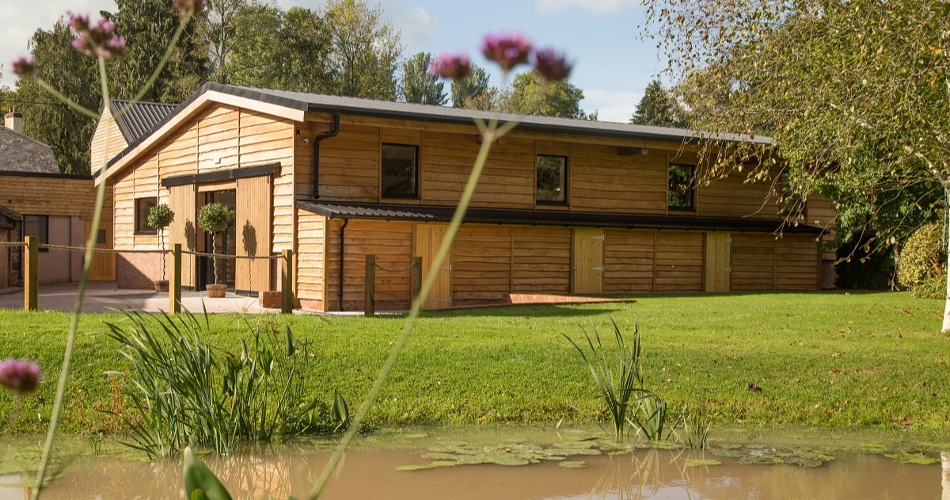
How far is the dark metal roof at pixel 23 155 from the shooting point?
118 ft

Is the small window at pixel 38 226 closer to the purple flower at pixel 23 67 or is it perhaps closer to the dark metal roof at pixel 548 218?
the dark metal roof at pixel 548 218

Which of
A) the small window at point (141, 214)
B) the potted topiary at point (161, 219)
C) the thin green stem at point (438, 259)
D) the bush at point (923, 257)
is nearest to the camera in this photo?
the thin green stem at point (438, 259)

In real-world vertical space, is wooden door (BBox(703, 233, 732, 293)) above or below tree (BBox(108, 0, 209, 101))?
below

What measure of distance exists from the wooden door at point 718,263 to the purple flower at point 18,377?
2278cm

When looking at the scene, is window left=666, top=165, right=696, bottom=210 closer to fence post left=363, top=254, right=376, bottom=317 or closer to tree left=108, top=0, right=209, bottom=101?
fence post left=363, top=254, right=376, bottom=317

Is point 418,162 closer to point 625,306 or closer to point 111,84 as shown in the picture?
point 625,306

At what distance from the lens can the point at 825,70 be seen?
41.0ft

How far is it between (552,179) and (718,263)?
15.6 ft

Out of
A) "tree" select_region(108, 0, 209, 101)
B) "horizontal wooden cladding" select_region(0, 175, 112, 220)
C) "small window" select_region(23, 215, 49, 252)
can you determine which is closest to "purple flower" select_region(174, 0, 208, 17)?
"horizontal wooden cladding" select_region(0, 175, 112, 220)

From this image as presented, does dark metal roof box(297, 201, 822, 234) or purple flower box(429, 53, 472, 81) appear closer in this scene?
purple flower box(429, 53, 472, 81)

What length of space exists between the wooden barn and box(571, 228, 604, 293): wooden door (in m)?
0.04

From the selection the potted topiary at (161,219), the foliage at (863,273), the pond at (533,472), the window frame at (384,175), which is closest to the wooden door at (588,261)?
the window frame at (384,175)

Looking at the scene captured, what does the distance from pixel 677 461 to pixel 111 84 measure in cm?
4563

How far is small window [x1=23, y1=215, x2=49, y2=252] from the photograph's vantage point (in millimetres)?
30519
